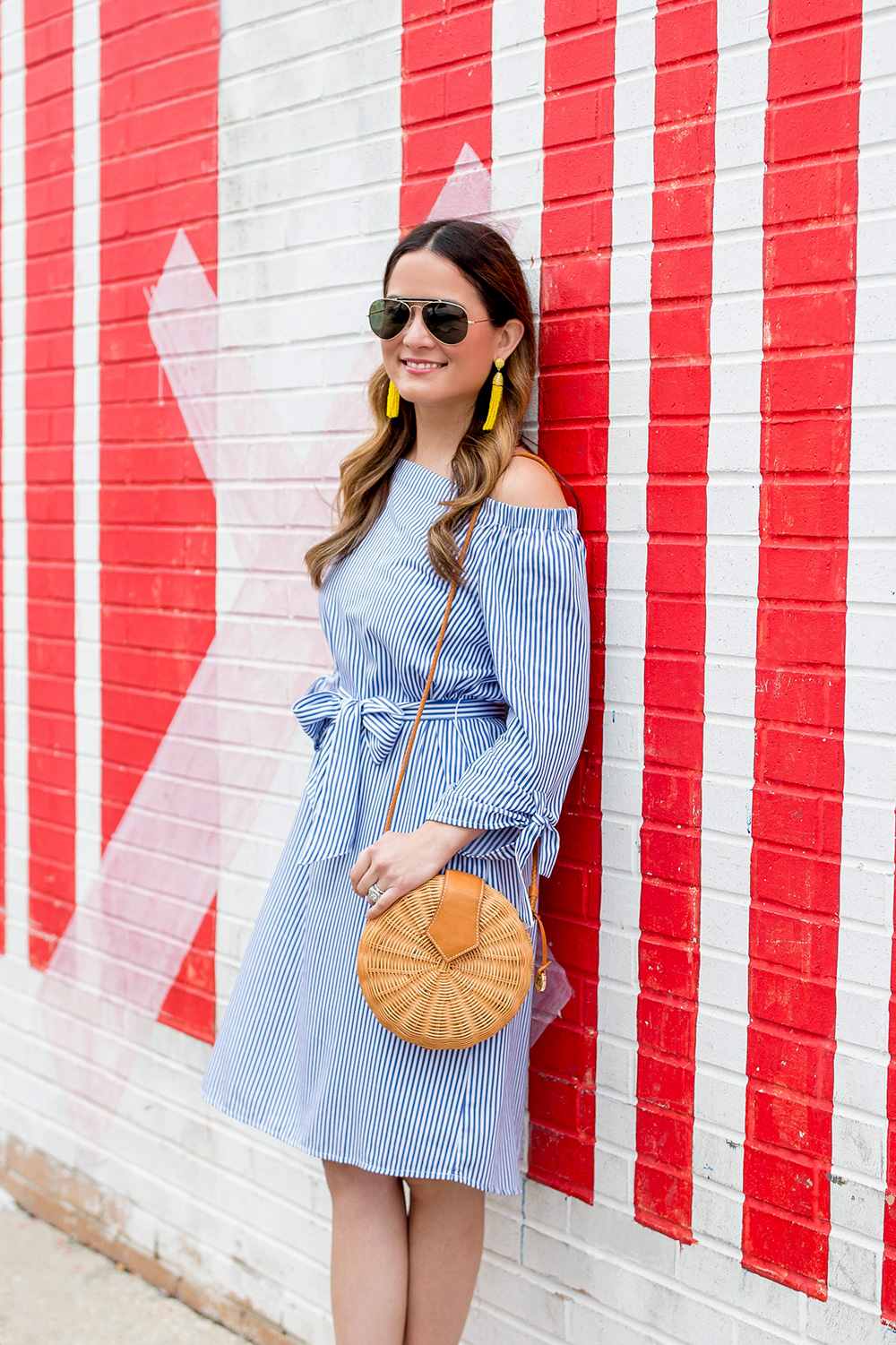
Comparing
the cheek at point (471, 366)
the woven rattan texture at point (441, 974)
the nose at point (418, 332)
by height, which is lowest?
the woven rattan texture at point (441, 974)

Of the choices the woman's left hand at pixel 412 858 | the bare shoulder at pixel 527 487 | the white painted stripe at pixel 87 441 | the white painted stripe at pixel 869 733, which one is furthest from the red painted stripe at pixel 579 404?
the white painted stripe at pixel 87 441

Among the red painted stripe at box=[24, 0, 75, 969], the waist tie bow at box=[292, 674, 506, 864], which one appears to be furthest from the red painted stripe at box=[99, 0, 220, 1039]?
the waist tie bow at box=[292, 674, 506, 864]

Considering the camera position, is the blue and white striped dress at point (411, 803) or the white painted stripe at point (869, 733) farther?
the blue and white striped dress at point (411, 803)

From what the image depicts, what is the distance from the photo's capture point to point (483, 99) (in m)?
2.25

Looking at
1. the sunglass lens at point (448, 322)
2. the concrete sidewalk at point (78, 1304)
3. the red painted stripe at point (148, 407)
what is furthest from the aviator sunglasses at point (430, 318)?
the concrete sidewalk at point (78, 1304)

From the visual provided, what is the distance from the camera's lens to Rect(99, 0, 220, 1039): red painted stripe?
2.85 metres

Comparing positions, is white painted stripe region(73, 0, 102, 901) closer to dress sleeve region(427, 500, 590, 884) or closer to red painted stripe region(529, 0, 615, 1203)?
red painted stripe region(529, 0, 615, 1203)

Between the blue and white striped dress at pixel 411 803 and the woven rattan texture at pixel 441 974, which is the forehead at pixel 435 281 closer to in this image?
the blue and white striped dress at pixel 411 803

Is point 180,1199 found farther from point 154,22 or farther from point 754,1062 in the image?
point 154,22

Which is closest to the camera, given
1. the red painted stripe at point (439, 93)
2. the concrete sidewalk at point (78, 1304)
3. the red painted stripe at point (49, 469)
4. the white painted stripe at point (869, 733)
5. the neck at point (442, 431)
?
the white painted stripe at point (869, 733)

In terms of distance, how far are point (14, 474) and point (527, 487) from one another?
201cm

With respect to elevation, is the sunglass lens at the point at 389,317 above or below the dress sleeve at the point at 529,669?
above

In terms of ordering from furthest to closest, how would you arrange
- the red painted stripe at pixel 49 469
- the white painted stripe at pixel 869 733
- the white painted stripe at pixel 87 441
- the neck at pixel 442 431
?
1. the red painted stripe at pixel 49 469
2. the white painted stripe at pixel 87 441
3. the neck at pixel 442 431
4. the white painted stripe at pixel 869 733

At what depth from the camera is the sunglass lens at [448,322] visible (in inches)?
79.5
